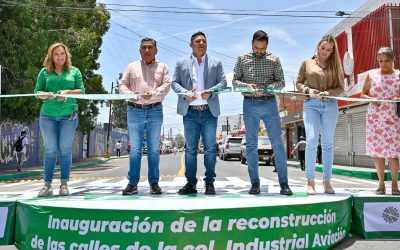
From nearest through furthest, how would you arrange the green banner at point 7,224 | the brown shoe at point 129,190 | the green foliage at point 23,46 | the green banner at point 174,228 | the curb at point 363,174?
the green banner at point 174,228
the green banner at point 7,224
the brown shoe at point 129,190
the curb at point 363,174
the green foliage at point 23,46

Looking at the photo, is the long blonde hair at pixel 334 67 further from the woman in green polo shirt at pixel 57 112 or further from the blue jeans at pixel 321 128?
the woman in green polo shirt at pixel 57 112

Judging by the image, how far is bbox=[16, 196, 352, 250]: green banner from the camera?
2977 mm

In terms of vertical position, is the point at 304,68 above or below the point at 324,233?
above

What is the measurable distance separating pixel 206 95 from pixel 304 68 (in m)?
1.28

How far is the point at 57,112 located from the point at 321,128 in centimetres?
310

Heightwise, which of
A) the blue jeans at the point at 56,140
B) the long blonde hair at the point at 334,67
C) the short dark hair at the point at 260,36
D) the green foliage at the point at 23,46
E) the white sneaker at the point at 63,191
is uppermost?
the green foliage at the point at 23,46

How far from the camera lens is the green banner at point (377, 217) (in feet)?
12.5

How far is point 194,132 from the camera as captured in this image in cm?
474

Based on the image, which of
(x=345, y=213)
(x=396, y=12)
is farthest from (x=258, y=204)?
(x=396, y=12)

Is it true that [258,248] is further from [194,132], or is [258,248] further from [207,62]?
[207,62]

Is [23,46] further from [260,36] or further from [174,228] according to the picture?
[174,228]

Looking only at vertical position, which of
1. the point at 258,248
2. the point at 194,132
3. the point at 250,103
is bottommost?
the point at 258,248

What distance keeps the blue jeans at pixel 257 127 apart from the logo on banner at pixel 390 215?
1.17 metres

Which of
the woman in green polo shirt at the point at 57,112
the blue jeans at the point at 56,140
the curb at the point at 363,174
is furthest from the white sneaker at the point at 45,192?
the curb at the point at 363,174
